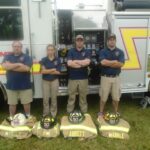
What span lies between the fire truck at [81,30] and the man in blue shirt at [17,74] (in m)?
0.30

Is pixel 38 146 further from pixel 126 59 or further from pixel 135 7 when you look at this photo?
pixel 135 7

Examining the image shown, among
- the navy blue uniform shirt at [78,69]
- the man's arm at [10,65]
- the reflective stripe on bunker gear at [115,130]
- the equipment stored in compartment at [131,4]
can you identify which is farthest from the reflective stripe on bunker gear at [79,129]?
the equipment stored in compartment at [131,4]

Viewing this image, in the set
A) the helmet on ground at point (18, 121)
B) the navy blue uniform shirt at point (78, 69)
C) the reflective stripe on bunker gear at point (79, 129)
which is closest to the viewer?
the reflective stripe on bunker gear at point (79, 129)

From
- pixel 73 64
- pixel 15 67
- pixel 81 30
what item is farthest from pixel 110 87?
pixel 15 67

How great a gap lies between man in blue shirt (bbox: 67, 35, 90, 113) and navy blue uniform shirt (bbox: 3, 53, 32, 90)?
86 centimetres

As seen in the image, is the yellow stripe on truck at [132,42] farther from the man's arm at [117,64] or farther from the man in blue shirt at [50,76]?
the man in blue shirt at [50,76]

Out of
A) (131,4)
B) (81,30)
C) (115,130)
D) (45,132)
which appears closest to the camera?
(45,132)

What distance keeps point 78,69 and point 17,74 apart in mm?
1244

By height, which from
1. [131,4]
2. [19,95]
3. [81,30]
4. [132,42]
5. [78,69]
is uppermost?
[131,4]

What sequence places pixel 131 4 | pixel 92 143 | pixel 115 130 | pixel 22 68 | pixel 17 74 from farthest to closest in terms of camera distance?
1. pixel 131 4
2. pixel 17 74
3. pixel 22 68
4. pixel 115 130
5. pixel 92 143

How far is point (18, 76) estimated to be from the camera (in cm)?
604

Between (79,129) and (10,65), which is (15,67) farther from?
(79,129)

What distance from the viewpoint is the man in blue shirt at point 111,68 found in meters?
6.23

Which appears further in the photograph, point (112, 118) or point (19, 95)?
point (19, 95)
